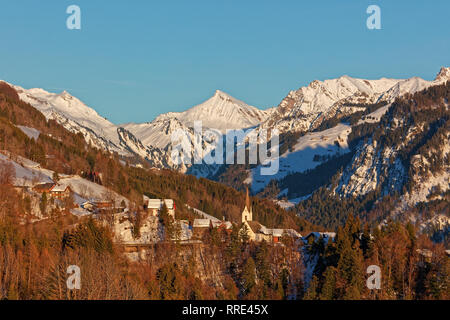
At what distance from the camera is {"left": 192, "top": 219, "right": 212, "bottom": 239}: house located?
13112cm

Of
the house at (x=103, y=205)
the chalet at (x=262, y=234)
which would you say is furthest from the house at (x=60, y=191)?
the chalet at (x=262, y=234)

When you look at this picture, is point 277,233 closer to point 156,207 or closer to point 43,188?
point 156,207

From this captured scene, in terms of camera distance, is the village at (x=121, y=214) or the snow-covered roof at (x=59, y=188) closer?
the village at (x=121, y=214)

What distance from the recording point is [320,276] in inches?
4323

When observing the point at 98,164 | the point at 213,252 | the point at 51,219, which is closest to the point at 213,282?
the point at 213,252

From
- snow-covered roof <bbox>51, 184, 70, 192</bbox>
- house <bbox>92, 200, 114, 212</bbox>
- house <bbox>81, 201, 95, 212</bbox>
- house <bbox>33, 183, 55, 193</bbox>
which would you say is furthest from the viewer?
snow-covered roof <bbox>51, 184, 70, 192</bbox>

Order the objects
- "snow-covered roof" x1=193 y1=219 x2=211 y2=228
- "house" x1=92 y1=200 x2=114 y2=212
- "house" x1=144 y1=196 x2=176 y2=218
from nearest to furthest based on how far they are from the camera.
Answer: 1. "snow-covered roof" x1=193 y1=219 x2=211 y2=228
2. "house" x1=92 y1=200 x2=114 y2=212
3. "house" x1=144 y1=196 x2=176 y2=218

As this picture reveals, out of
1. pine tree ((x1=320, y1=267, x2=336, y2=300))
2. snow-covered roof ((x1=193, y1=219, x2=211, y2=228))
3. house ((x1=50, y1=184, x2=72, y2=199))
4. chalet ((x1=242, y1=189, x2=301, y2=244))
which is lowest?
pine tree ((x1=320, y1=267, x2=336, y2=300))

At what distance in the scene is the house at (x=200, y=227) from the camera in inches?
5162

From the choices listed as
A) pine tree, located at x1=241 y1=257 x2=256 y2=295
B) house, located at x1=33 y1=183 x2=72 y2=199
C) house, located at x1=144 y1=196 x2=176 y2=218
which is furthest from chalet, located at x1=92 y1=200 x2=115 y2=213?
pine tree, located at x1=241 y1=257 x2=256 y2=295

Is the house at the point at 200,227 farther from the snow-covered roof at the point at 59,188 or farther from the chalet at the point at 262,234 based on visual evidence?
the snow-covered roof at the point at 59,188

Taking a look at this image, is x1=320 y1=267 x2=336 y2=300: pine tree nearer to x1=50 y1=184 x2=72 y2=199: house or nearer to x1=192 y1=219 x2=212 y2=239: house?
x1=192 y1=219 x2=212 y2=239: house

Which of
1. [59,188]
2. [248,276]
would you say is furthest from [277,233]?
[59,188]
